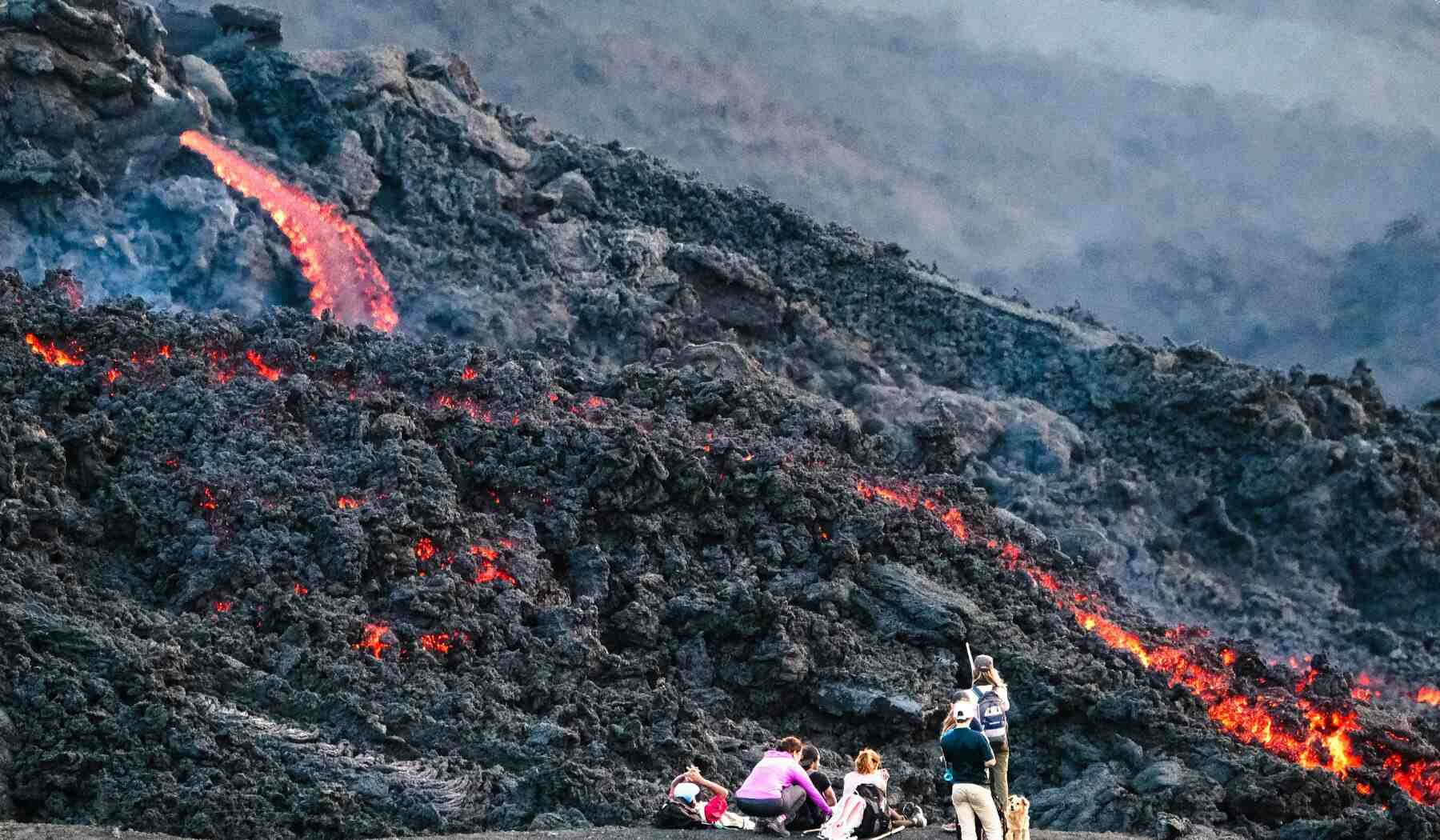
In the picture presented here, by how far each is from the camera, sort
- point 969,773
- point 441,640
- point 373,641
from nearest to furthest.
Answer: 1. point 969,773
2. point 373,641
3. point 441,640

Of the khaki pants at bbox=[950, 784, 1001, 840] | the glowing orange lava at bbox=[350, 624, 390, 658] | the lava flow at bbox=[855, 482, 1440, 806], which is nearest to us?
the khaki pants at bbox=[950, 784, 1001, 840]

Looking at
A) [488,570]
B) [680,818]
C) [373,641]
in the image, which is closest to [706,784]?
[680,818]

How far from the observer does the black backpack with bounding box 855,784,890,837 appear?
19203 millimetres

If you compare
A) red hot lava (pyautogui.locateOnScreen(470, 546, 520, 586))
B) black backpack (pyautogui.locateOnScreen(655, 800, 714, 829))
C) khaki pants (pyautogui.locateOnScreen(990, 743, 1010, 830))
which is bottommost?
black backpack (pyautogui.locateOnScreen(655, 800, 714, 829))

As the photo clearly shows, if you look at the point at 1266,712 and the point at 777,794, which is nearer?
the point at 777,794

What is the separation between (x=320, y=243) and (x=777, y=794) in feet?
87.6

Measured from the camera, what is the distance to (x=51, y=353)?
1184 inches

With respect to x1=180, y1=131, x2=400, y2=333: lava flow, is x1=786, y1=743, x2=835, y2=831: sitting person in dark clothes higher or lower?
lower

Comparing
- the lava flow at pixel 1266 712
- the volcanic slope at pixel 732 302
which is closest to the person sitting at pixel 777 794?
the lava flow at pixel 1266 712

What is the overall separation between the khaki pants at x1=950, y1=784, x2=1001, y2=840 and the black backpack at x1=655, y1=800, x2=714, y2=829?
124 inches

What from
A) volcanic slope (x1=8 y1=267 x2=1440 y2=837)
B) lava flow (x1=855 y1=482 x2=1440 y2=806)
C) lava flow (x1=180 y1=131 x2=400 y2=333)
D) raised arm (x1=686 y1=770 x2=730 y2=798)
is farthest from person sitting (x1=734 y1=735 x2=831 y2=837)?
lava flow (x1=180 y1=131 x2=400 y2=333)

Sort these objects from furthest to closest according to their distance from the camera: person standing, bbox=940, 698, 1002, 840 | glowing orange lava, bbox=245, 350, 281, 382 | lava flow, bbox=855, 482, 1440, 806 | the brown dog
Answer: glowing orange lava, bbox=245, 350, 281, 382, lava flow, bbox=855, 482, 1440, 806, the brown dog, person standing, bbox=940, 698, 1002, 840

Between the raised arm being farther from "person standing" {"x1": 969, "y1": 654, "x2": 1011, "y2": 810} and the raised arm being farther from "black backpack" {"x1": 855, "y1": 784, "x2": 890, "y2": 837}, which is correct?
"person standing" {"x1": 969, "y1": 654, "x2": 1011, "y2": 810}

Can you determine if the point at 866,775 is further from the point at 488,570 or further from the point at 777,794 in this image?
the point at 488,570
